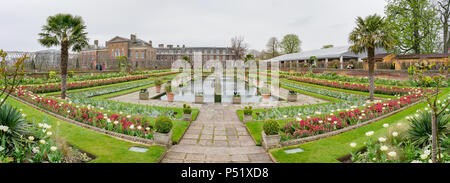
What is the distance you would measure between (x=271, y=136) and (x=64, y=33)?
48.6 feet

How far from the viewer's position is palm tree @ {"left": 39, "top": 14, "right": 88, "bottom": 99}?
13.3 meters

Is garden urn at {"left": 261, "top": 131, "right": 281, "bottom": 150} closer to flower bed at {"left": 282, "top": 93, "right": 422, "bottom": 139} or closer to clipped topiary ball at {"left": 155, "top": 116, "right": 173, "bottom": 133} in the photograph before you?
flower bed at {"left": 282, "top": 93, "right": 422, "bottom": 139}

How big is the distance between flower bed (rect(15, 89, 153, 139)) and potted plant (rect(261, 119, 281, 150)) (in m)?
3.64

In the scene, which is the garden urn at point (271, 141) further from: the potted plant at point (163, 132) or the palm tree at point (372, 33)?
the palm tree at point (372, 33)

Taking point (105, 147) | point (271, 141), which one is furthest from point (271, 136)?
point (105, 147)

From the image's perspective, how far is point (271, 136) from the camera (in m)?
6.49

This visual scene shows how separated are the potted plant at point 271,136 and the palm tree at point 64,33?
14023mm

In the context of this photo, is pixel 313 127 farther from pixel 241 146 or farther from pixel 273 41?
pixel 273 41

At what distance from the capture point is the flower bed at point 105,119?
7.12m

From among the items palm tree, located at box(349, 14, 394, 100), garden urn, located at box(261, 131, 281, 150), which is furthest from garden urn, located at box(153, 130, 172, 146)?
palm tree, located at box(349, 14, 394, 100)

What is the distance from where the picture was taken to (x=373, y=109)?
30.3 ft

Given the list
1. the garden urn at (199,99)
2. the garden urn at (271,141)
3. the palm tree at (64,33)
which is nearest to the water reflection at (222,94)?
the garden urn at (199,99)
